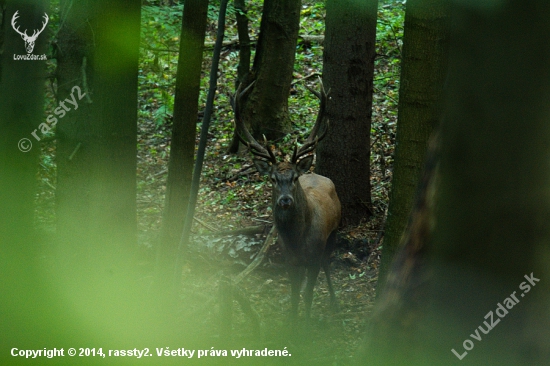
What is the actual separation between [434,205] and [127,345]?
471 cm

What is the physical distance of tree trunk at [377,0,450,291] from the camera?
5020 mm

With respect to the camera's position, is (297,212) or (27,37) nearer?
(27,37)

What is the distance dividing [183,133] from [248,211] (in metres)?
5.41

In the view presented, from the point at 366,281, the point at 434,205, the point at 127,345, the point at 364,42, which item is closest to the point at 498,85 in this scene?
the point at 434,205

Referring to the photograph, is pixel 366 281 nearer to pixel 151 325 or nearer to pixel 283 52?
pixel 151 325

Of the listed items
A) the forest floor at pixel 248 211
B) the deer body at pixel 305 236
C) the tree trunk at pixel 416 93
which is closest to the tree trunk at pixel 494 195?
the tree trunk at pixel 416 93

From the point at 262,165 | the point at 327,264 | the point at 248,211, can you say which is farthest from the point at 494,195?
the point at 248,211

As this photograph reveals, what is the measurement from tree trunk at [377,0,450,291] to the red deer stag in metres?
2.38

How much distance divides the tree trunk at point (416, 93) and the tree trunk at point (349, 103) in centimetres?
496

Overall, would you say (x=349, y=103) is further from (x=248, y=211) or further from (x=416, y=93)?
(x=416, y=93)

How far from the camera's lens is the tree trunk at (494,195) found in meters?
1.50

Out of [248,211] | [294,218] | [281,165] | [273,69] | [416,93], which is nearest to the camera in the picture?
[416,93]

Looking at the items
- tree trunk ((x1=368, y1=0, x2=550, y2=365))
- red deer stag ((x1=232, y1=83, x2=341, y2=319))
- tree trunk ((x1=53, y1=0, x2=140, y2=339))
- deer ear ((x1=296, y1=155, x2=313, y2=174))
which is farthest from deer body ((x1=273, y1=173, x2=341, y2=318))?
tree trunk ((x1=368, y1=0, x2=550, y2=365))

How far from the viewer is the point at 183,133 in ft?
19.4
